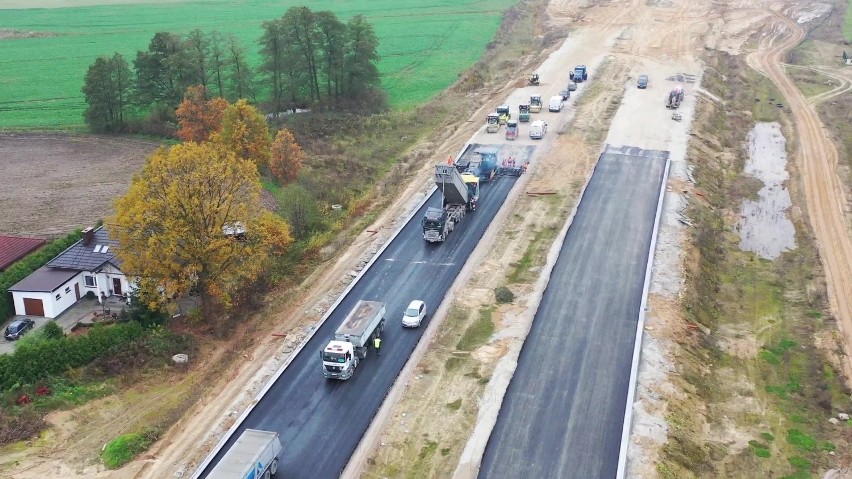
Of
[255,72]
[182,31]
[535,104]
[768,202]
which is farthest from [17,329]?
[182,31]

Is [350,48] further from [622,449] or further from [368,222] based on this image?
[622,449]

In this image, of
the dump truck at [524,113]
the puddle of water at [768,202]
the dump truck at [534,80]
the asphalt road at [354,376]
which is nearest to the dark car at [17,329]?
the asphalt road at [354,376]

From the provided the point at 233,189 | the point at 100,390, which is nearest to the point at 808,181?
the point at 233,189

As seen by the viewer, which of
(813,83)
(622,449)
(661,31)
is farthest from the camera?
(661,31)

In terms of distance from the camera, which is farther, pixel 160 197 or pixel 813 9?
pixel 813 9

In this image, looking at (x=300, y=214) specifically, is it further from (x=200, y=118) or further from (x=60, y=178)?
(x=60, y=178)

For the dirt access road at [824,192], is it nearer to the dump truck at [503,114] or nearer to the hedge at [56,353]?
the dump truck at [503,114]

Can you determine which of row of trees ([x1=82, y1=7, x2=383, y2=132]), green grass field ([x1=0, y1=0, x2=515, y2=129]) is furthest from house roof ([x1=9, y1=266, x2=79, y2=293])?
green grass field ([x1=0, y1=0, x2=515, y2=129])
